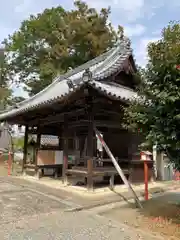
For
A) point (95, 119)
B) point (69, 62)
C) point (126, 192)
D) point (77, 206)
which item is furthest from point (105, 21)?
point (77, 206)

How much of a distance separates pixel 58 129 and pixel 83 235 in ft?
31.7

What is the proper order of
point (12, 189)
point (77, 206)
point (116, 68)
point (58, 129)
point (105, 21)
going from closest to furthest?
point (77, 206), point (12, 189), point (116, 68), point (58, 129), point (105, 21)

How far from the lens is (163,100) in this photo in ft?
15.3

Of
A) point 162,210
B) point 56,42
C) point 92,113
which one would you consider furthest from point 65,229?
point 56,42

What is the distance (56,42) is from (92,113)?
19.6 metres

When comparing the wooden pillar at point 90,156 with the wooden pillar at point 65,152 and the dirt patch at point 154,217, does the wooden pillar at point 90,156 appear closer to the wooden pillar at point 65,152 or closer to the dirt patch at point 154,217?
the wooden pillar at point 65,152

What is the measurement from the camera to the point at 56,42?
26.4 metres

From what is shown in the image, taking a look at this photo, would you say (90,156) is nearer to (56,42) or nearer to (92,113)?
(92,113)

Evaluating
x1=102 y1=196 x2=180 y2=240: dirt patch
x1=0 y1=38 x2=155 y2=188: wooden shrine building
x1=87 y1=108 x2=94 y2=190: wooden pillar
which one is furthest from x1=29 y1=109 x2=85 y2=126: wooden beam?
x1=102 y1=196 x2=180 y2=240: dirt patch

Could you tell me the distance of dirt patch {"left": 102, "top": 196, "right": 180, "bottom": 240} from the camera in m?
4.79

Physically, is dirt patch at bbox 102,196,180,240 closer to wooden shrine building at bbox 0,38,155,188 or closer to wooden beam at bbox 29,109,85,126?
wooden shrine building at bbox 0,38,155,188

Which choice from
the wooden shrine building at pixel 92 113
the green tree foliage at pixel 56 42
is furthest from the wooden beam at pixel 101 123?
the green tree foliage at pixel 56 42

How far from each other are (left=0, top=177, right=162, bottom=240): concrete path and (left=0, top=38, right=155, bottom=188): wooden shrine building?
2.34m

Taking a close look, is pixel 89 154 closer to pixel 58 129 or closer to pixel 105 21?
pixel 58 129
